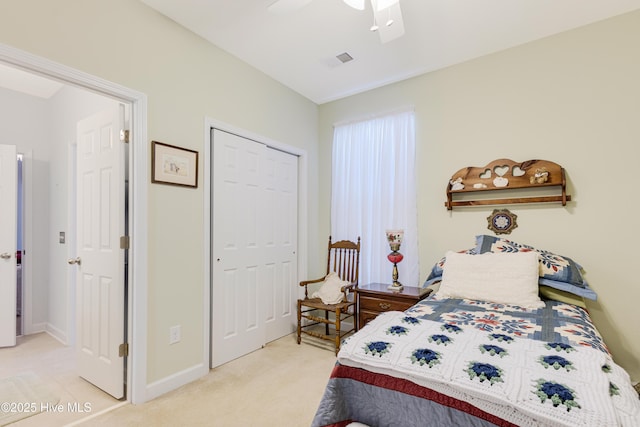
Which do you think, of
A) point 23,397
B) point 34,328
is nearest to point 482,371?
point 23,397

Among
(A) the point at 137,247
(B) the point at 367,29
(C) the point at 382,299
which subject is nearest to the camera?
(A) the point at 137,247

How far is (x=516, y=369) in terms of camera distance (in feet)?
3.75

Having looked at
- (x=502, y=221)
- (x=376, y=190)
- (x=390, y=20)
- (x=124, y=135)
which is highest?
(x=390, y=20)

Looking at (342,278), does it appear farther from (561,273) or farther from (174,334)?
(561,273)

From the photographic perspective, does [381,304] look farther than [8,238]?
No

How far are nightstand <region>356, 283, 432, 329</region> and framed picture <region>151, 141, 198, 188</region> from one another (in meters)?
1.81

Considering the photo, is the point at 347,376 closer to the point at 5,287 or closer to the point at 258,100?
the point at 258,100

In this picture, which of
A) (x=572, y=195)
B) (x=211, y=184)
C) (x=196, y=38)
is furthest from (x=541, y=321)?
(x=196, y=38)

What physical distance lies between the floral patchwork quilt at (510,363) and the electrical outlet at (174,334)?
59.9 inches

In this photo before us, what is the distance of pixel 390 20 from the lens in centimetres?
174

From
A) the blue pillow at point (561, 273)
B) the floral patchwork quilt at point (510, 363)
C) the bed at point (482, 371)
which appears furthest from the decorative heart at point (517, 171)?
the floral patchwork quilt at point (510, 363)

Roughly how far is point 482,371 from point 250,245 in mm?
2357

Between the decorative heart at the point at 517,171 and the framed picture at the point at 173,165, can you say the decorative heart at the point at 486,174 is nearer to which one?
the decorative heart at the point at 517,171

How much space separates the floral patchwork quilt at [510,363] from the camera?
96 cm
